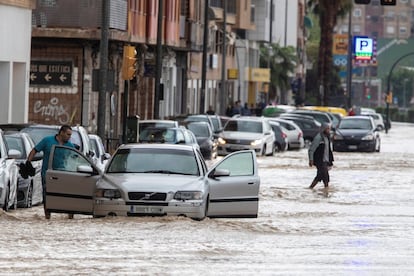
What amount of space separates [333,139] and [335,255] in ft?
150

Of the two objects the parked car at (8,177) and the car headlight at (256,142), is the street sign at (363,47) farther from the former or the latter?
the parked car at (8,177)

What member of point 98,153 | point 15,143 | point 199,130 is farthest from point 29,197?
point 199,130

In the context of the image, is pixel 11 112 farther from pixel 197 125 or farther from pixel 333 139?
pixel 333 139

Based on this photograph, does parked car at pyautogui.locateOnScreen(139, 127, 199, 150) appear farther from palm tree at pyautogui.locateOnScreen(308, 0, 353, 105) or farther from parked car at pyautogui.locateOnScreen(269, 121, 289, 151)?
palm tree at pyautogui.locateOnScreen(308, 0, 353, 105)

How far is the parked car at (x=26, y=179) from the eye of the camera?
25516 mm

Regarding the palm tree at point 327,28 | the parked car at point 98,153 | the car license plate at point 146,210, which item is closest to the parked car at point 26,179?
the parked car at point 98,153

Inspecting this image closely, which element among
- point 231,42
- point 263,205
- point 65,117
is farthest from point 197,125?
point 231,42

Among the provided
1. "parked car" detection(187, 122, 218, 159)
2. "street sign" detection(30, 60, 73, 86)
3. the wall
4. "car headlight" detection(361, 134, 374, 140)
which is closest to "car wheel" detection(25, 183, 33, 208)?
the wall

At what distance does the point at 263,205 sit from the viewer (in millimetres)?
29547

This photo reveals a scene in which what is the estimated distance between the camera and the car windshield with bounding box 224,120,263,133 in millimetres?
55531

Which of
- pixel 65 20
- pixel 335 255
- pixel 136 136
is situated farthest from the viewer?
pixel 65 20

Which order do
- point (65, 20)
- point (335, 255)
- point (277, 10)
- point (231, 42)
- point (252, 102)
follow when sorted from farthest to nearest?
point (277, 10) < point (252, 102) < point (231, 42) < point (65, 20) < point (335, 255)

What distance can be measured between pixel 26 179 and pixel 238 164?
179 inches

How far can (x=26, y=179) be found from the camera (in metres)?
25.3
